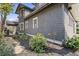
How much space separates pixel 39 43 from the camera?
102 inches

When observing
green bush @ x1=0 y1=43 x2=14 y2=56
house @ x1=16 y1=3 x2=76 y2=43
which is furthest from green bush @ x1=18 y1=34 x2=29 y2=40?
green bush @ x1=0 y1=43 x2=14 y2=56

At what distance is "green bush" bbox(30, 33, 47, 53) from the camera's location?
2583 mm

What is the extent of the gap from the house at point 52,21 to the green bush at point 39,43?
96 millimetres

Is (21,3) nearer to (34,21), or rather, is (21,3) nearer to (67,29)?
(34,21)

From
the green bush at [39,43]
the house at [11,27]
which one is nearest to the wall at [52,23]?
the green bush at [39,43]

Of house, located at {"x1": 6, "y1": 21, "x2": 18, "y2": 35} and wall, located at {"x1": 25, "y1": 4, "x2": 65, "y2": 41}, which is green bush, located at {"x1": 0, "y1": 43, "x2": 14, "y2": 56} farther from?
wall, located at {"x1": 25, "y1": 4, "x2": 65, "y2": 41}

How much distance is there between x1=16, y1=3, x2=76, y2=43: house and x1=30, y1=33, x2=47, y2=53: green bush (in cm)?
10

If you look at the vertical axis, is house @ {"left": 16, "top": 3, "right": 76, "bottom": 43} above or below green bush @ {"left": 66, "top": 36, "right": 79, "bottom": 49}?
above

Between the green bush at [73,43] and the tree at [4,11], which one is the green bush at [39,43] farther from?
the tree at [4,11]

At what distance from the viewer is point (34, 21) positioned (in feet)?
9.23

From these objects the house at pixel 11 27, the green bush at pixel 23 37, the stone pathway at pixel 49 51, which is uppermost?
the house at pixel 11 27

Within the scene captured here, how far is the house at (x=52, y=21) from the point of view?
8.68 ft

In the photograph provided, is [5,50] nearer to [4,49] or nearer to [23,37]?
[4,49]

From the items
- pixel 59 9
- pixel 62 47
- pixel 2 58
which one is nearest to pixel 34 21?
pixel 59 9
